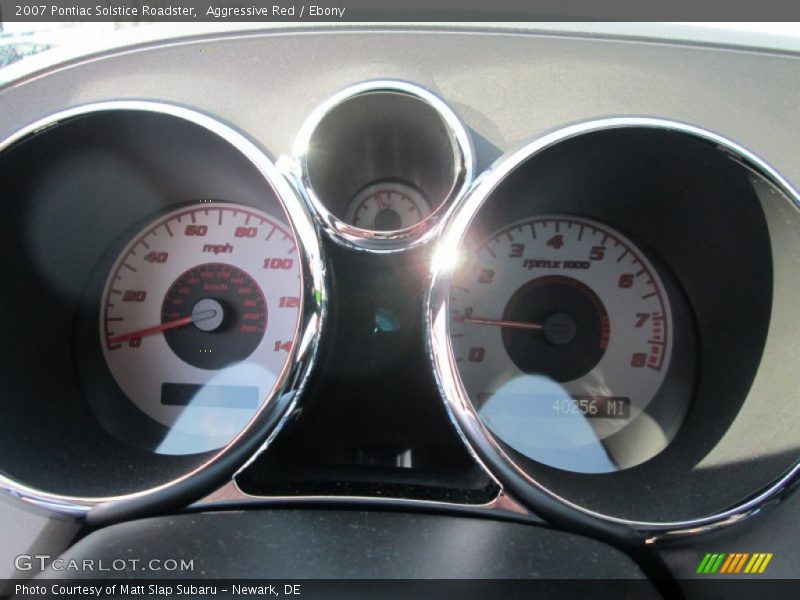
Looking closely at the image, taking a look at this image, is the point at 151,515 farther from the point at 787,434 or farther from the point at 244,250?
the point at 787,434

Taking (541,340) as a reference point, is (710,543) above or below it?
below

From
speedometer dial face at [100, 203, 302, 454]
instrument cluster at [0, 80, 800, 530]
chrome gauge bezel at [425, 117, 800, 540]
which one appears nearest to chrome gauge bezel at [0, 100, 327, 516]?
instrument cluster at [0, 80, 800, 530]

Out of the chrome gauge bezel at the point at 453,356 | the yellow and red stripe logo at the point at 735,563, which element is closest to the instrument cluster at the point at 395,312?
the chrome gauge bezel at the point at 453,356

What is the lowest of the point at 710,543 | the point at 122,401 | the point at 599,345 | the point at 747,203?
the point at 710,543

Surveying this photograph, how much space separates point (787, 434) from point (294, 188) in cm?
97

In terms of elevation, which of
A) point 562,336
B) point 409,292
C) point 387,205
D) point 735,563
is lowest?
point 735,563

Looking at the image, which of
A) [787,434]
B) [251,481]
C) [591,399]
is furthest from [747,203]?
[251,481]

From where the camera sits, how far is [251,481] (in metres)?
1.38

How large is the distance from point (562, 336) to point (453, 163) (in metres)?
0.50

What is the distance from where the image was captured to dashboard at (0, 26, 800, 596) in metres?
1.30

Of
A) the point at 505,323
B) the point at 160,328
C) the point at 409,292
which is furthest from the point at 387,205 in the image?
the point at 160,328

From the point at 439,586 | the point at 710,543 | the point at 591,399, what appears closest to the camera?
the point at 439,586

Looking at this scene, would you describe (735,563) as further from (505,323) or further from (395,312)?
(395,312)

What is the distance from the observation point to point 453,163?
54.5 inches
